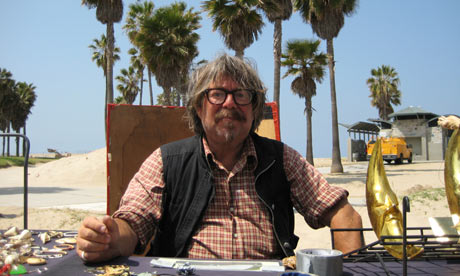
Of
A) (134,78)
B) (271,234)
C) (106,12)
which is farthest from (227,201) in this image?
(134,78)

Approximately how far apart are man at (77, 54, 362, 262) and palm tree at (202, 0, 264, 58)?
1199cm

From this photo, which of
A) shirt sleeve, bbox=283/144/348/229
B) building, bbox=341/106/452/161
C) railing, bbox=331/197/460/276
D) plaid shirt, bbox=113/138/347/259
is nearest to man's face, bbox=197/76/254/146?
plaid shirt, bbox=113/138/347/259

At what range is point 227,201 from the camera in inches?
69.9

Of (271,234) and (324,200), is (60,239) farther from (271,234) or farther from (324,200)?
(324,200)

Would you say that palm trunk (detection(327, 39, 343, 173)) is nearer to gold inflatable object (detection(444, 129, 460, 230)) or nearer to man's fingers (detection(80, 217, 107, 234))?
gold inflatable object (detection(444, 129, 460, 230))

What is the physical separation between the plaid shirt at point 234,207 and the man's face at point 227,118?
11 cm

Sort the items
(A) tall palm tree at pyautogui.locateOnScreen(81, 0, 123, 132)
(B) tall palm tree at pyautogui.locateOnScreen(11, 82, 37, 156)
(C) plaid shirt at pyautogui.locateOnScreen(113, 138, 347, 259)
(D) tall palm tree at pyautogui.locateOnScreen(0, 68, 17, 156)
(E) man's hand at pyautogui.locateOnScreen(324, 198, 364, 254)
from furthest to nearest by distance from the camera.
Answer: (B) tall palm tree at pyautogui.locateOnScreen(11, 82, 37, 156) → (D) tall palm tree at pyautogui.locateOnScreen(0, 68, 17, 156) → (A) tall palm tree at pyautogui.locateOnScreen(81, 0, 123, 132) → (C) plaid shirt at pyautogui.locateOnScreen(113, 138, 347, 259) → (E) man's hand at pyautogui.locateOnScreen(324, 198, 364, 254)

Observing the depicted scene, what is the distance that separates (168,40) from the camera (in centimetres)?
1712

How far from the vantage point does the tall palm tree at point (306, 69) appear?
1909 cm

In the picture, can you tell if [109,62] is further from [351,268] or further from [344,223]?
[351,268]

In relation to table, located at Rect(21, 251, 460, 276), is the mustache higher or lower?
higher

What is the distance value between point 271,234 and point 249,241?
0.11 m

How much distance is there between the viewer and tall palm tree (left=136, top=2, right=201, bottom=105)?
671 inches

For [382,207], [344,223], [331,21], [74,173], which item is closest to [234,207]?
[344,223]
